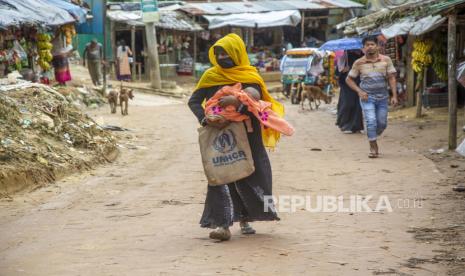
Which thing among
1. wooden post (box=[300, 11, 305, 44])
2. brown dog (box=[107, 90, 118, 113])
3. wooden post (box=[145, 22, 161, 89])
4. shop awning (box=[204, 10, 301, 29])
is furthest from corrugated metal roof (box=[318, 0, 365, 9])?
brown dog (box=[107, 90, 118, 113])

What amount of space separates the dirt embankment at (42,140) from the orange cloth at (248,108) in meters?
3.82

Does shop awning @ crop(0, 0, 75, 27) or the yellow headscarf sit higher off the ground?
shop awning @ crop(0, 0, 75, 27)

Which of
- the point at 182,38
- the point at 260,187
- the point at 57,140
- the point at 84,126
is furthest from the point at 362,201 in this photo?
the point at 182,38

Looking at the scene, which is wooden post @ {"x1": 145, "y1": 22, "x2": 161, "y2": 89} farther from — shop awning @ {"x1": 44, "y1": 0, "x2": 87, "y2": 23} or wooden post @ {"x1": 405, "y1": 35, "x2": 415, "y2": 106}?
wooden post @ {"x1": 405, "y1": 35, "x2": 415, "y2": 106}

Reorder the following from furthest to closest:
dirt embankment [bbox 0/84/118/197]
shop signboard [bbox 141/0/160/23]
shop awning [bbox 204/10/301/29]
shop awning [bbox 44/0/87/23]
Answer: shop awning [bbox 204/10/301/29] → shop signboard [bbox 141/0/160/23] → shop awning [bbox 44/0/87/23] → dirt embankment [bbox 0/84/118/197]

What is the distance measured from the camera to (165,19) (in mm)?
33125

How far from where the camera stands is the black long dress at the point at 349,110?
1650cm

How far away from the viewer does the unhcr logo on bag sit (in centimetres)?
669

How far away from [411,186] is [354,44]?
448 inches

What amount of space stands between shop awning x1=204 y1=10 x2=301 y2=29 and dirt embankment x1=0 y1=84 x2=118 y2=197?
20501 mm

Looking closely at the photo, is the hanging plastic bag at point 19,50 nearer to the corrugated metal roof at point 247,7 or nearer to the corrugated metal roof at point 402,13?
the corrugated metal roof at point 402,13

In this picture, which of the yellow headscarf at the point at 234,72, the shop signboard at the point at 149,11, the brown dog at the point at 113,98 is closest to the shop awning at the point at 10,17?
the brown dog at the point at 113,98

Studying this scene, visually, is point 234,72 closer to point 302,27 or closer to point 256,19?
point 256,19

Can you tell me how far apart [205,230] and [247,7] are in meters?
30.3
